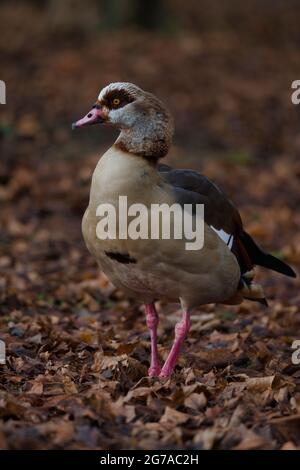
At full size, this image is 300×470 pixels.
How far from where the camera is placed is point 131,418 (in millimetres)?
4316

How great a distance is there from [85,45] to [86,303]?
10.2 m

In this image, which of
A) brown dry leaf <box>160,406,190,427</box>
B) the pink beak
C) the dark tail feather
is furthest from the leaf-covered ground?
the pink beak

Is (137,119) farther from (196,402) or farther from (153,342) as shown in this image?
(196,402)

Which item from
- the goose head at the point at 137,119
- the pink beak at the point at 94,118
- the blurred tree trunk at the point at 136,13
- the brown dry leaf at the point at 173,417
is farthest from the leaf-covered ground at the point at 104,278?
the pink beak at the point at 94,118

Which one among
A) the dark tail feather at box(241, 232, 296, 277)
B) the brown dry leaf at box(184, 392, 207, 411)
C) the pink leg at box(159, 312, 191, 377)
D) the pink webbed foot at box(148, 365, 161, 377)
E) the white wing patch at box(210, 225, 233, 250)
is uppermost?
the white wing patch at box(210, 225, 233, 250)

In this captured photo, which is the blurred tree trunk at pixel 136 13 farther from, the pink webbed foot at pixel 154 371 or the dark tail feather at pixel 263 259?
the pink webbed foot at pixel 154 371

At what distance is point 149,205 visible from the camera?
5023 mm

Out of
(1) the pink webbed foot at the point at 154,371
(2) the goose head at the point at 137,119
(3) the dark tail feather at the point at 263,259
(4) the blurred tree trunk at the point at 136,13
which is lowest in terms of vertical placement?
(1) the pink webbed foot at the point at 154,371

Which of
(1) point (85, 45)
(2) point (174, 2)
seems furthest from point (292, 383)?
(2) point (174, 2)

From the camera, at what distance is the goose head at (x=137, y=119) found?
522 centimetres

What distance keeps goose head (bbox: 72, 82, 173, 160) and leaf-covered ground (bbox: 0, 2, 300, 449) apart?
4.33 feet

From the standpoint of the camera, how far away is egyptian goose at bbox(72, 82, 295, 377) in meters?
5.04

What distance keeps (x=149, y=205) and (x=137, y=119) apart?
1.86 ft

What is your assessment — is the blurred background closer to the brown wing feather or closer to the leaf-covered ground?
the leaf-covered ground
